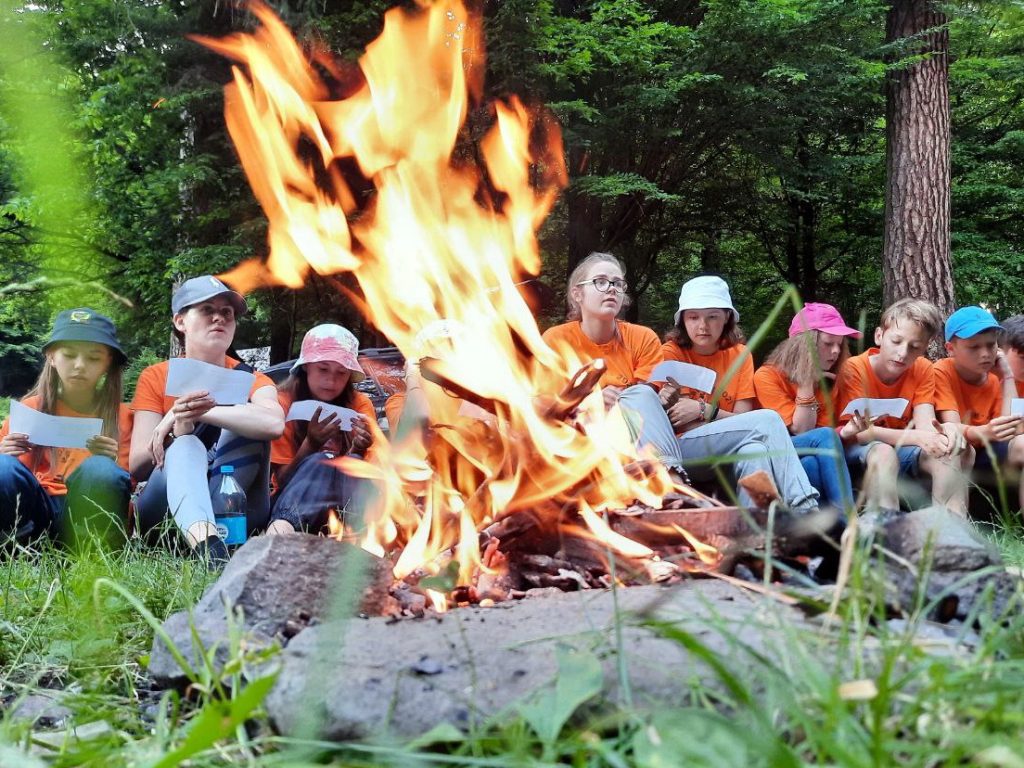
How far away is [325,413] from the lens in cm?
482

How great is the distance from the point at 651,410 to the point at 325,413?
1.77 m

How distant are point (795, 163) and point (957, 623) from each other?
9.42m

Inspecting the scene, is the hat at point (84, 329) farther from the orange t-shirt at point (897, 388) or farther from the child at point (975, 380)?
the child at point (975, 380)

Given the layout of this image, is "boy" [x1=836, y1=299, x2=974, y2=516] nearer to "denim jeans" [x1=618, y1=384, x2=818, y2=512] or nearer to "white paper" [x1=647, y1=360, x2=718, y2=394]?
"denim jeans" [x1=618, y1=384, x2=818, y2=512]

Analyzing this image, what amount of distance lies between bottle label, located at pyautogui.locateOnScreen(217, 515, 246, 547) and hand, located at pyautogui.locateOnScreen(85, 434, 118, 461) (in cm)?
77

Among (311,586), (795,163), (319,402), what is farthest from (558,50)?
(311,586)

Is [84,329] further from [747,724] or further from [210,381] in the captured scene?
[747,724]

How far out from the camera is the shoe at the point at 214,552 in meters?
3.37

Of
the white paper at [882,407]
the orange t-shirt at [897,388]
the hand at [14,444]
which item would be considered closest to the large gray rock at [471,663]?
the hand at [14,444]

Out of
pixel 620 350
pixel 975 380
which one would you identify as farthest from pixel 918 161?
pixel 620 350

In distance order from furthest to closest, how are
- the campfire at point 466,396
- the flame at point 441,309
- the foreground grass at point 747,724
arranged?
the flame at point 441,309 → the campfire at point 466,396 → the foreground grass at point 747,724

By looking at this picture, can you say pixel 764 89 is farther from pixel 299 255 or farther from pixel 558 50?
pixel 299 255

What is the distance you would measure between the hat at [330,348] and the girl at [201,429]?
30cm

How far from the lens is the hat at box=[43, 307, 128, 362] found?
4555mm
